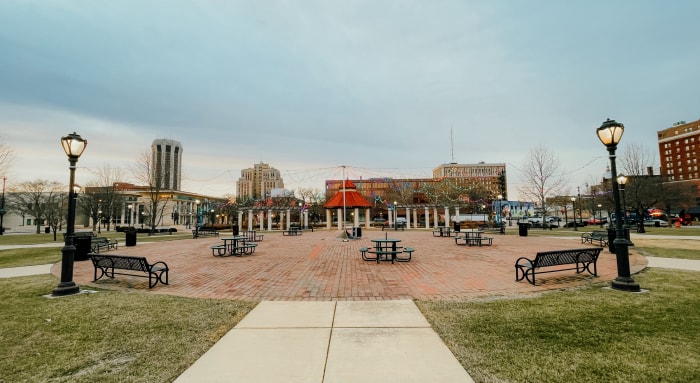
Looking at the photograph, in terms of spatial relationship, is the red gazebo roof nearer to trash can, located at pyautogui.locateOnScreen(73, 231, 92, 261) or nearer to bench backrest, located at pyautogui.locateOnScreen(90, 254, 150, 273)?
trash can, located at pyautogui.locateOnScreen(73, 231, 92, 261)

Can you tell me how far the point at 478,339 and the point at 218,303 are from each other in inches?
189

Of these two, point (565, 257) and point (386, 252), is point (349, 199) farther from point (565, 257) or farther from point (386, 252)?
point (565, 257)

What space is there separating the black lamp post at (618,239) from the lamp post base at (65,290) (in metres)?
12.2

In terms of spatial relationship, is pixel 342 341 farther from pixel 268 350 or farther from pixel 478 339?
pixel 478 339

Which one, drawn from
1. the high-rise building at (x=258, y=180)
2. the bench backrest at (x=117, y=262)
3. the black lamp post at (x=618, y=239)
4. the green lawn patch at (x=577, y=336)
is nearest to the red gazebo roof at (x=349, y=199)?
the bench backrest at (x=117, y=262)

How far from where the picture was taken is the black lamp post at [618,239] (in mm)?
6570

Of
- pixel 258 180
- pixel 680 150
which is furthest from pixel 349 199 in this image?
pixel 680 150

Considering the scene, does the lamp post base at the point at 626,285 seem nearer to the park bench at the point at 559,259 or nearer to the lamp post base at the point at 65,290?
the park bench at the point at 559,259

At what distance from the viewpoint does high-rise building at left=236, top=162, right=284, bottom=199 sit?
115 meters

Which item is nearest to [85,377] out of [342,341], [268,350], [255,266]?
[268,350]

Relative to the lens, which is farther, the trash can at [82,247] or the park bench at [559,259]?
the trash can at [82,247]

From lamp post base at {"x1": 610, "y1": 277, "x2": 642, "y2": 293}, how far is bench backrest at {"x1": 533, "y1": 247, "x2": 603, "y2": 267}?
1189mm

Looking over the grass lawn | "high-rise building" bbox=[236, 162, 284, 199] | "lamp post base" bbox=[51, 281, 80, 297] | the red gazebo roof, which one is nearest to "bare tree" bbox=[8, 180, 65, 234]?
the red gazebo roof

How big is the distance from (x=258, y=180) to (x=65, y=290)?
114922 mm
